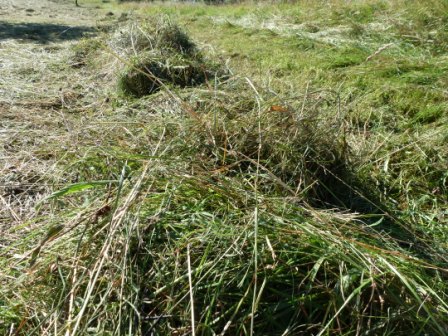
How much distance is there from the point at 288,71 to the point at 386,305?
11.8 feet

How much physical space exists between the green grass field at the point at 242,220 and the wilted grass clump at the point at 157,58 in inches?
2.1

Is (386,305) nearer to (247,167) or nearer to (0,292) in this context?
(247,167)

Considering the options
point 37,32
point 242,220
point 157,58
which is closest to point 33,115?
point 157,58

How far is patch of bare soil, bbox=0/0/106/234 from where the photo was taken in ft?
7.93

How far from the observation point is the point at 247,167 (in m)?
2.30

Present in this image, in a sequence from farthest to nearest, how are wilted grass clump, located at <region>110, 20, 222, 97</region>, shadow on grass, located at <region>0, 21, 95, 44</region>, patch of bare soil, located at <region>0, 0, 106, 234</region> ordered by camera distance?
shadow on grass, located at <region>0, 21, 95, 44</region>, wilted grass clump, located at <region>110, 20, 222, 97</region>, patch of bare soil, located at <region>0, 0, 106, 234</region>

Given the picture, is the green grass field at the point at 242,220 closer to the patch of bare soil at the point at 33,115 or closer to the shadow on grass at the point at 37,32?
the patch of bare soil at the point at 33,115

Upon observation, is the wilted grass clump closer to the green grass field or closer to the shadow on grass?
the green grass field

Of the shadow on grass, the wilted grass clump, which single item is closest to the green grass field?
the wilted grass clump

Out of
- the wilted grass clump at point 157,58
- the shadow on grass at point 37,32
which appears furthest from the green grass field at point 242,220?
the shadow on grass at point 37,32

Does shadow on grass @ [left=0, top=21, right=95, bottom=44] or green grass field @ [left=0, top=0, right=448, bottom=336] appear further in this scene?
shadow on grass @ [left=0, top=21, right=95, bottom=44]

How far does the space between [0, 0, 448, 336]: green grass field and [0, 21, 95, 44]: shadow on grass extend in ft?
12.9

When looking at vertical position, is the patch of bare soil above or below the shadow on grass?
above

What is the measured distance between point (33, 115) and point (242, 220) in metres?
2.50
